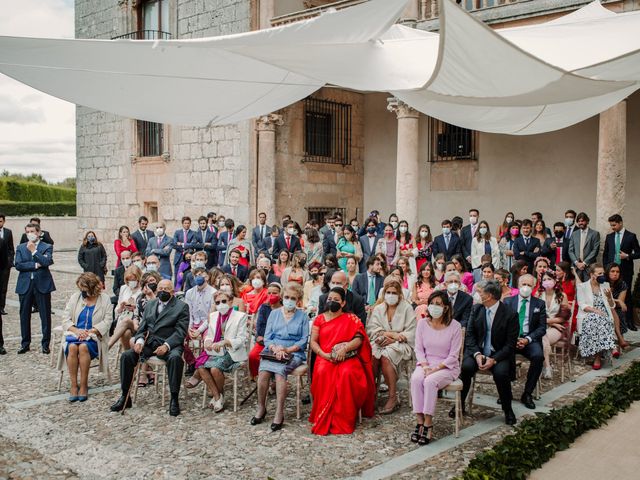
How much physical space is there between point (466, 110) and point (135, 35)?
14970mm

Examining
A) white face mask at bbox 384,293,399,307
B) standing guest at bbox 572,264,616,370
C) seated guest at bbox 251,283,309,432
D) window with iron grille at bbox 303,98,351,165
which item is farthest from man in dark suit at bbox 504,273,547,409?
window with iron grille at bbox 303,98,351,165

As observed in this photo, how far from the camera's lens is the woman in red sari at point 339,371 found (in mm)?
6234

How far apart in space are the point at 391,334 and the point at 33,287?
221 inches

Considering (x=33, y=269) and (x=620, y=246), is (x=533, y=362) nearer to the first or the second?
(x=620, y=246)

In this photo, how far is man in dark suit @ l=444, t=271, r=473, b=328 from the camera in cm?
733

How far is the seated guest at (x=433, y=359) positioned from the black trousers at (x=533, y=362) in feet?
3.78

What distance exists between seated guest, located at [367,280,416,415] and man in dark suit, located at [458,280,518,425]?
68cm

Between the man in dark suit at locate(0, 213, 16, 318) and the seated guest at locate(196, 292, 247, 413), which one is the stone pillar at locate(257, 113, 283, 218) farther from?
the seated guest at locate(196, 292, 247, 413)

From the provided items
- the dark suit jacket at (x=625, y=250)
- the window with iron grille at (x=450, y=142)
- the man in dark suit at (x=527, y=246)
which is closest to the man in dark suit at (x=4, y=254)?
the man in dark suit at (x=527, y=246)

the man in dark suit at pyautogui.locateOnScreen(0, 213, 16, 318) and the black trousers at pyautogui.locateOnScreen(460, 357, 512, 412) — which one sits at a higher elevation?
the man in dark suit at pyautogui.locateOnScreen(0, 213, 16, 318)

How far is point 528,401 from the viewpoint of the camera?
683cm

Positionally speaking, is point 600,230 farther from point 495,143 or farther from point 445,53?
point 445,53

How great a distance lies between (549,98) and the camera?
5664 mm

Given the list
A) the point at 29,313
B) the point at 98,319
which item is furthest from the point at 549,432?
the point at 29,313
